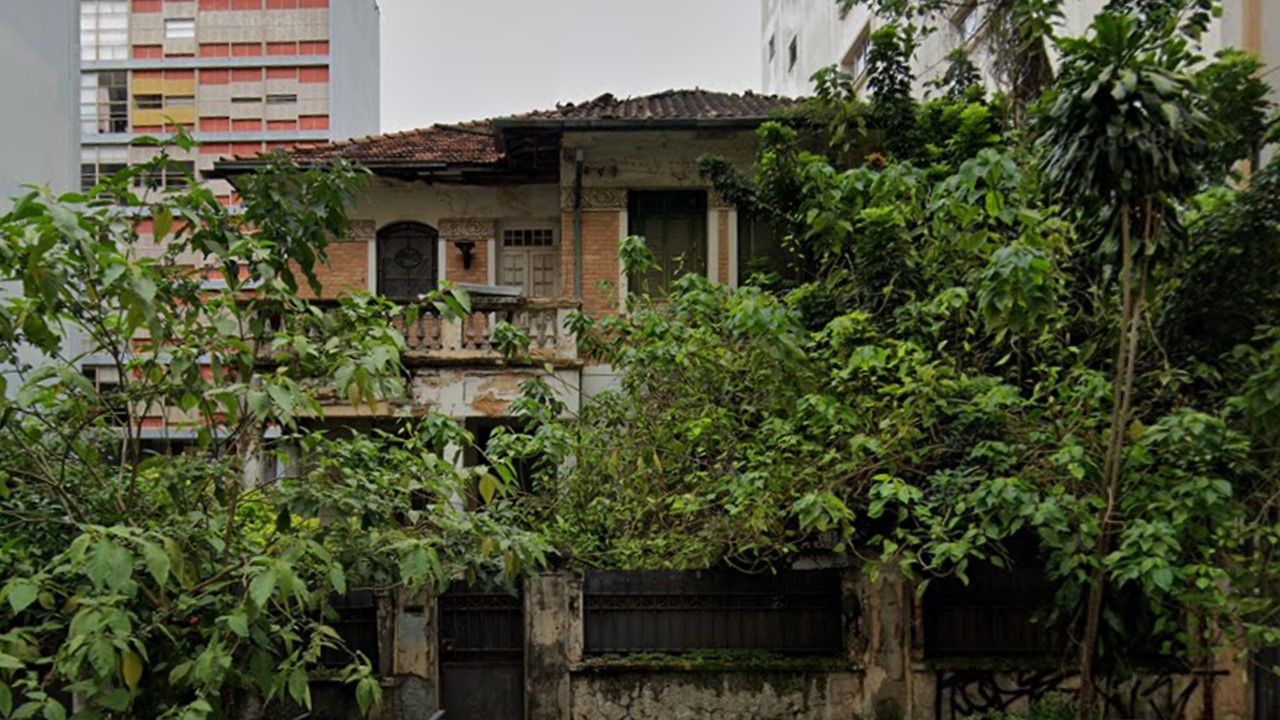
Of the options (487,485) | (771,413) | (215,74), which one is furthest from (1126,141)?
(215,74)

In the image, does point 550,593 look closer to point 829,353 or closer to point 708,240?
point 829,353

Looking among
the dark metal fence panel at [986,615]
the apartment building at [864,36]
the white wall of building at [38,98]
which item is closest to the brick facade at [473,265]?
the white wall of building at [38,98]

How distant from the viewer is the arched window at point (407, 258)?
1262cm

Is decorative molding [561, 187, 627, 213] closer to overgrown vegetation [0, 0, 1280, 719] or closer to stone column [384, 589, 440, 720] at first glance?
overgrown vegetation [0, 0, 1280, 719]

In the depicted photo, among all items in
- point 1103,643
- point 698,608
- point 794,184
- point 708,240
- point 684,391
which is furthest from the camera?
point 708,240

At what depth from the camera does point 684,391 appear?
27.1ft

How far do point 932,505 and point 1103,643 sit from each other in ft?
5.14

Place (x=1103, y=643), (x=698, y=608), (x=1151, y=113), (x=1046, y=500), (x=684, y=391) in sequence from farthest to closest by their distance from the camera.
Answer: (x=684, y=391) < (x=698, y=608) < (x=1103, y=643) < (x=1046, y=500) < (x=1151, y=113)

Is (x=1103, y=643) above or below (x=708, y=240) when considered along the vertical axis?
below

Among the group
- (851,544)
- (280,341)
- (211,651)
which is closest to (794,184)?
(851,544)

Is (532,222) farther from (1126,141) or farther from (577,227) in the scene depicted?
(1126,141)

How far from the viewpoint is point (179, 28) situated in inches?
1009

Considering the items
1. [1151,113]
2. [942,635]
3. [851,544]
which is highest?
[1151,113]

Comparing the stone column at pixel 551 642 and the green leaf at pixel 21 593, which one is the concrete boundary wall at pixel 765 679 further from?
the green leaf at pixel 21 593
